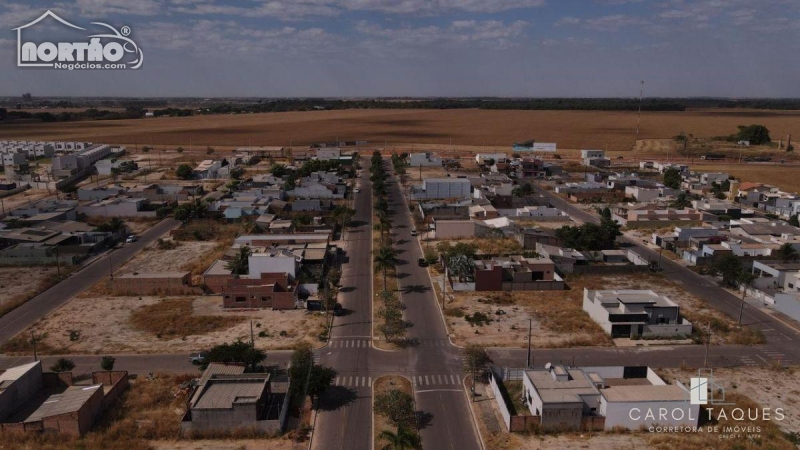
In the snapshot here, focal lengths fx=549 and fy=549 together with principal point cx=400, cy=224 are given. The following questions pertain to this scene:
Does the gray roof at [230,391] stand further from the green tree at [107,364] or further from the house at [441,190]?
the house at [441,190]

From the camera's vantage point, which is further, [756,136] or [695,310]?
[756,136]

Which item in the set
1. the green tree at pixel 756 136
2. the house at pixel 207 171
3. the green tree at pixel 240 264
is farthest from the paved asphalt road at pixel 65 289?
the green tree at pixel 756 136

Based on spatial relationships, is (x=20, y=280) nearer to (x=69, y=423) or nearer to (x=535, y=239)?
(x=69, y=423)

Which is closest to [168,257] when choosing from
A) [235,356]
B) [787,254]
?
[235,356]

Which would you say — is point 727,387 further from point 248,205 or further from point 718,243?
point 248,205

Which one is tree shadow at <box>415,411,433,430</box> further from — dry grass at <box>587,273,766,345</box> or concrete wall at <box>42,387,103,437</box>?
dry grass at <box>587,273,766,345</box>
